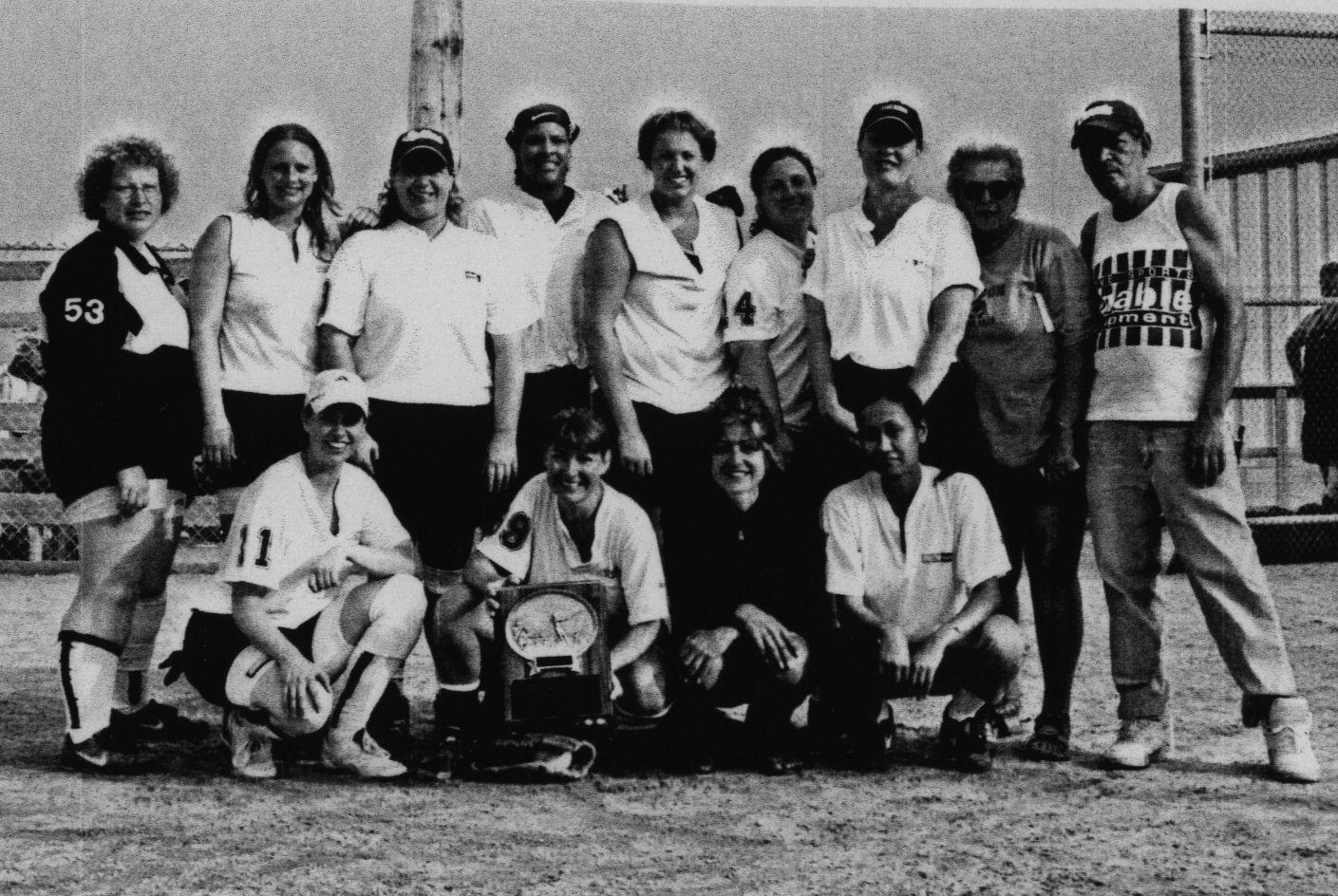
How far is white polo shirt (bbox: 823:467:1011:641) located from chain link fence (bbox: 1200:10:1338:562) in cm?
384

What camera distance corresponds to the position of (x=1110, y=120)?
409 cm

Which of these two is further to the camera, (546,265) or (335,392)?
(546,265)

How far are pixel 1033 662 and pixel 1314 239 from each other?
502 cm

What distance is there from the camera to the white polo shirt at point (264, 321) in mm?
4176

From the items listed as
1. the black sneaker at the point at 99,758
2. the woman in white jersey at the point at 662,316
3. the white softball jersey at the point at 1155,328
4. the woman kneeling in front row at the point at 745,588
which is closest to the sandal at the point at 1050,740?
the woman kneeling in front row at the point at 745,588

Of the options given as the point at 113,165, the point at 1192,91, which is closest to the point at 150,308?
the point at 113,165

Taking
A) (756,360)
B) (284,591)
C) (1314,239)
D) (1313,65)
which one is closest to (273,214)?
(284,591)

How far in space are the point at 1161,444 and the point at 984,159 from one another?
0.94 m

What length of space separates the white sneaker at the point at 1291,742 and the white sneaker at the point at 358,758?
226 centimetres

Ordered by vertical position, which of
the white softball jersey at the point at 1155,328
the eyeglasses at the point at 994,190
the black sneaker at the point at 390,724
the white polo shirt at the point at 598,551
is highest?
the eyeglasses at the point at 994,190

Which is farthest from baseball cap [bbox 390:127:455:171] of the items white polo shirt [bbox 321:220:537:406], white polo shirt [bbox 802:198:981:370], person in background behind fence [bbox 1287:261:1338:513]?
person in background behind fence [bbox 1287:261:1338:513]

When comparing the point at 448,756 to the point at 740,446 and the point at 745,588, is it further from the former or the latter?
the point at 740,446

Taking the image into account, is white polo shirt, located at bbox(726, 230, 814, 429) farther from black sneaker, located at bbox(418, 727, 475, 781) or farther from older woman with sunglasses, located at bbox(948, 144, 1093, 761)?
black sneaker, located at bbox(418, 727, 475, 781)

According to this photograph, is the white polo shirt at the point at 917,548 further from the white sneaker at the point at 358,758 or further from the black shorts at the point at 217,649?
the black shorts at the point at 217,649
